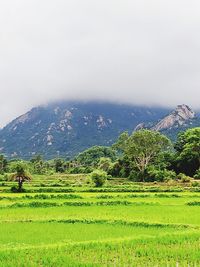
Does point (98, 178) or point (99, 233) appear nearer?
point (99, 233)

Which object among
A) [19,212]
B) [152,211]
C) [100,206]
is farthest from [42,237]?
[100,206]

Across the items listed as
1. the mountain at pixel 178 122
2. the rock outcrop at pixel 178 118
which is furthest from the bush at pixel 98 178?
the rock outcrop at pixel 178 118

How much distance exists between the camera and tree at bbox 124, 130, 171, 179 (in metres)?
68.1

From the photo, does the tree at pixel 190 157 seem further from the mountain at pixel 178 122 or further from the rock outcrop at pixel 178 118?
the rock outcrop at pixel 178 118

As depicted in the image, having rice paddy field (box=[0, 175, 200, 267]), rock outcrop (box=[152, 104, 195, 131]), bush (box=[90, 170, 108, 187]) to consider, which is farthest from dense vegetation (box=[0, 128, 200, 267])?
rock outcrop (box=[152, 104, 195, 131])

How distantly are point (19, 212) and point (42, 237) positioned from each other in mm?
8752

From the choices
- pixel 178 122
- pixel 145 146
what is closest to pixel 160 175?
pixel 145 146

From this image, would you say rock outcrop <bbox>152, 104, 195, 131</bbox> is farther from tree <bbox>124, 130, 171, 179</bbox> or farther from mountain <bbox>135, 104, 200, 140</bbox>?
tree <bbox>124, 130, 171, 179</bbox>

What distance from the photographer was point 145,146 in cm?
6862

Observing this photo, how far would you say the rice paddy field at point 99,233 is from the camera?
491 inches

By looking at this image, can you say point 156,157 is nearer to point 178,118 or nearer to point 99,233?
point 99,233

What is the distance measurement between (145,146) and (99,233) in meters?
51.2

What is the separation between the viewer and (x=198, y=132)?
69750 mm

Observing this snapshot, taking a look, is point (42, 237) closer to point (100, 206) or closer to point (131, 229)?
point (131, 229)
